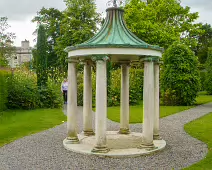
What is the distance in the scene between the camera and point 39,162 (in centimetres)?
880

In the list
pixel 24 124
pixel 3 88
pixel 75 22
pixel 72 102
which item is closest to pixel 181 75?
pixel 3 88

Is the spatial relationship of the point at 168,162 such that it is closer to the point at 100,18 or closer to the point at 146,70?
the point at 146,70

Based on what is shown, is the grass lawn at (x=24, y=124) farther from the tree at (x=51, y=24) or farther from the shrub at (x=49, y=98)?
the tree at (x=51, y=24)

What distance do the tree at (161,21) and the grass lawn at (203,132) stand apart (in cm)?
1949

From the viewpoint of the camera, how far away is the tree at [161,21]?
119 feet

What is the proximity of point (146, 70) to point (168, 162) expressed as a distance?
8.56 feet

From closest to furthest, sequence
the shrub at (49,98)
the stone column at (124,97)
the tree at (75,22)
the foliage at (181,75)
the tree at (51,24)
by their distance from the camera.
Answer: the stone column at (124,97) → the shrub at (49,98) → the foliage at (181,75) → the tree at (75,22) → the tree at (51,24)

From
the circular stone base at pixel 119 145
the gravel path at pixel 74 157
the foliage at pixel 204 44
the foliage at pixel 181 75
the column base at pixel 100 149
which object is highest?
the foliage at pixel 204 44

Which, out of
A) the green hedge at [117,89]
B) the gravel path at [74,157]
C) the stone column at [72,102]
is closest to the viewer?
the gravel path at [74,157]

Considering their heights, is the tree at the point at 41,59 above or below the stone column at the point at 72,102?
above

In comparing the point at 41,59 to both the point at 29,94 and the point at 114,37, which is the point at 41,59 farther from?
the point at 114,37

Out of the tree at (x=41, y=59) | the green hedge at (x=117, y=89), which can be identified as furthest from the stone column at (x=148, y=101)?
the tree at (x=41, y=59)

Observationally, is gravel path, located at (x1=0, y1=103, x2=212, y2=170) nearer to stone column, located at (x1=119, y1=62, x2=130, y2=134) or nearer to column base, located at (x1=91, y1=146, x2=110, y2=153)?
column base, located at (x1=91, y1=146, x2=110, y2=153)

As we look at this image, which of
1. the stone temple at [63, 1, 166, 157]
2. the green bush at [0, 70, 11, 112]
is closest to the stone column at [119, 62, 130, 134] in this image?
the stone temple at [63, 1, 166, 157]
